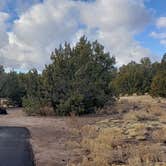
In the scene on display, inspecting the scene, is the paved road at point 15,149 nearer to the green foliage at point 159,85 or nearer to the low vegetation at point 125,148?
the low vegetation at point 125,148

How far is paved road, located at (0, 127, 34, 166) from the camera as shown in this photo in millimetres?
12875

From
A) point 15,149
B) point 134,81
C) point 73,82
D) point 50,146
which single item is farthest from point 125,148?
point 134,81

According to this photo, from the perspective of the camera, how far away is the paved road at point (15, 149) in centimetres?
1288

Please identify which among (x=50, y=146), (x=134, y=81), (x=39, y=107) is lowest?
(x=50, y=146)

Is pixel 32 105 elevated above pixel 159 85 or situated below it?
below

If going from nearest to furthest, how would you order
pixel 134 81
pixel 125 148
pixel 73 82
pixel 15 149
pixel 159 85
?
pixel 15 149, pixel 125 148, pixel 73 82, pixel 159 85, pixel 134 81

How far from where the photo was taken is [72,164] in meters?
12.5

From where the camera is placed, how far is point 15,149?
611 inches

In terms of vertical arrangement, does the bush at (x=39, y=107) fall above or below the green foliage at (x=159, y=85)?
below

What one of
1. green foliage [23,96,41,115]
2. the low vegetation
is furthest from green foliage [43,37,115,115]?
the low vegetation

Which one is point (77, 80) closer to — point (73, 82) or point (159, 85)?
point (73, 82)

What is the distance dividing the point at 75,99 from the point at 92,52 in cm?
584

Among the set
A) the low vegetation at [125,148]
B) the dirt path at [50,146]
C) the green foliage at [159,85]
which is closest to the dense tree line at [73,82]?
the dirt path at [50,146]

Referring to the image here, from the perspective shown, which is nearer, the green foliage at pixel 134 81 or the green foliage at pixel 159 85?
the green foliage at pixel 159 85
